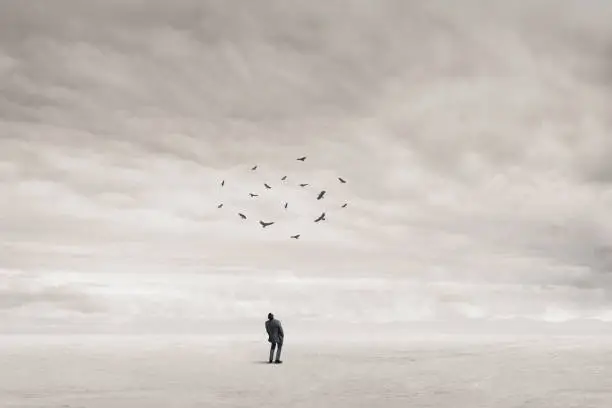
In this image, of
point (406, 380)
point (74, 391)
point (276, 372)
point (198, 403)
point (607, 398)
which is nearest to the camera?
point (198, 403)

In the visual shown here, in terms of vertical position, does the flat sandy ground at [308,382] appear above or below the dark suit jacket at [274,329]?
below

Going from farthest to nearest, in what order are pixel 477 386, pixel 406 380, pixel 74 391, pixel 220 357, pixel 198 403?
pixel 220 357 → pixel 406 380 → pixel 477 386 → pixel 74 391 → pixel 198 403

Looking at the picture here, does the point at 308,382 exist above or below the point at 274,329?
below

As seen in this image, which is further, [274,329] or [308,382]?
[274,329]

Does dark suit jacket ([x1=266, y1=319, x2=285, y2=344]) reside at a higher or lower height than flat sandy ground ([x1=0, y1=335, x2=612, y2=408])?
higher

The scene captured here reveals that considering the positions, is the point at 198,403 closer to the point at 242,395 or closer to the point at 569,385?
the point at 242,395

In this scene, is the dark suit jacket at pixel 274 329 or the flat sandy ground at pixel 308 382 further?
the dark suit jacket at pixel 274 329

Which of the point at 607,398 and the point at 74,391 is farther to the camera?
the point at 74,391

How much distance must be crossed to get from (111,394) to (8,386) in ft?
17.2

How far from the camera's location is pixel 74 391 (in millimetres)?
27469

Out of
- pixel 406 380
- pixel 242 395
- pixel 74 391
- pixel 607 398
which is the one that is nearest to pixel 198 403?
pixel 242 395

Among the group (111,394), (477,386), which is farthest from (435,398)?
(111,394)

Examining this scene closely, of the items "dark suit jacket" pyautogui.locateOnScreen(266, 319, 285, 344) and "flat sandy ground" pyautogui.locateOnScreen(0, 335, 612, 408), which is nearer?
"flat sandy ground" pyautogui.locateOnScreen(0, 335, 612, 408)

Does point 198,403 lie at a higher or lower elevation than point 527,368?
lower
